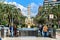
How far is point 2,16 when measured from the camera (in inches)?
1997

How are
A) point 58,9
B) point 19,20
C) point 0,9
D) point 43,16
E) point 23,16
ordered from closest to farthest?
point 0,9
point 58,9
point 43,16
point 19,20
point 23,16

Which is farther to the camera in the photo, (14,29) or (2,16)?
(2,16)

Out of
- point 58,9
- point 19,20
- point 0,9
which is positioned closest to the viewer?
point 0,9

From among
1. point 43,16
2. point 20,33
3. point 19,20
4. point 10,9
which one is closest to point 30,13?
point 19,20

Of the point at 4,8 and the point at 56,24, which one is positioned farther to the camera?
the point at 56,24

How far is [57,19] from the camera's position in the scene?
178 ft

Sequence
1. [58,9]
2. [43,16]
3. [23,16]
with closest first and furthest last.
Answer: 1. [58,9]
2. [43,16]
3. [23,16]

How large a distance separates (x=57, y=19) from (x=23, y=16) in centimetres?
1368

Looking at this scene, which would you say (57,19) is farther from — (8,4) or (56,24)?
(8,4)

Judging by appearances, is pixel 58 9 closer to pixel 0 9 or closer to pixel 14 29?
pixel 0 9

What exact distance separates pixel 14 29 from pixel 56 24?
34943 millimetres

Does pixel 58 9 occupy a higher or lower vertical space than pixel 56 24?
higher

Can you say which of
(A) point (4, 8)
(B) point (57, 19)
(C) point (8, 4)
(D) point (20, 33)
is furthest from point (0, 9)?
(D) point (20, 33)

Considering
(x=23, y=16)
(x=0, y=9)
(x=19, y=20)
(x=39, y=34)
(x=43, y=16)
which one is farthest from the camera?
(x=23, y=16)
